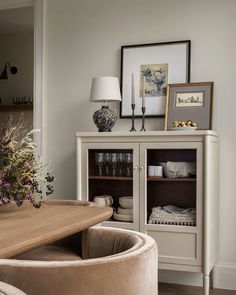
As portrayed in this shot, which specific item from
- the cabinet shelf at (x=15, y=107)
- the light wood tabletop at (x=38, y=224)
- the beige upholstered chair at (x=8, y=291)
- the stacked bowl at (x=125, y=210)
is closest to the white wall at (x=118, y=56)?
the stacked bowl at (x=125, y=210)

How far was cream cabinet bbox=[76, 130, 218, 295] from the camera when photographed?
9.21ft

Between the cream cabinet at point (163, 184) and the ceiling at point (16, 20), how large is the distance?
2.51 m

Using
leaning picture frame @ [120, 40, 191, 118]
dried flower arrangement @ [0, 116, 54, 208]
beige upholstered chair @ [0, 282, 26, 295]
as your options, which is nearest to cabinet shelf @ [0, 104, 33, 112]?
leaning picture frame @ [120, 40, 191, 118]

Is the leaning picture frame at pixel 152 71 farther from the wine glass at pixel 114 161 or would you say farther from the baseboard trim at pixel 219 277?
the baseboard trim at pixel 219 277

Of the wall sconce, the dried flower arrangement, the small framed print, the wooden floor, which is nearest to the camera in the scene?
the dried flower arrangement

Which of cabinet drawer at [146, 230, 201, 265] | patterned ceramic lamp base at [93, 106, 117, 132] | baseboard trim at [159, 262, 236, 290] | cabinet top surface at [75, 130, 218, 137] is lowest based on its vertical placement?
baseboard trim at [159, 262, 236, 290]

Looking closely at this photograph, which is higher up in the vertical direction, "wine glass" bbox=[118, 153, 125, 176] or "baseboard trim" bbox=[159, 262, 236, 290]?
"wine glass" bbox=[118, 153, 125, 176]

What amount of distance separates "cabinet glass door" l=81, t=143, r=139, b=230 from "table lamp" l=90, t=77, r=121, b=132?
19 centimetres

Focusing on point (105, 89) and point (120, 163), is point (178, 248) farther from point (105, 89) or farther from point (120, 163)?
point (105, 89)

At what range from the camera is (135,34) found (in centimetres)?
341

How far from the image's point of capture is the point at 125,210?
10.1 ft

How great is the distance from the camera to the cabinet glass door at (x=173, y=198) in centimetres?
284

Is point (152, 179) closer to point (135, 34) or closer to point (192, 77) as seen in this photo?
point (192, 77)

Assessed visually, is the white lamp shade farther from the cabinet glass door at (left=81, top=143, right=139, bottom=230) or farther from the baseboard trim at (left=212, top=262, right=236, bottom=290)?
the baseboard trim at (left=212, top=262, right=236, bottom=290)
